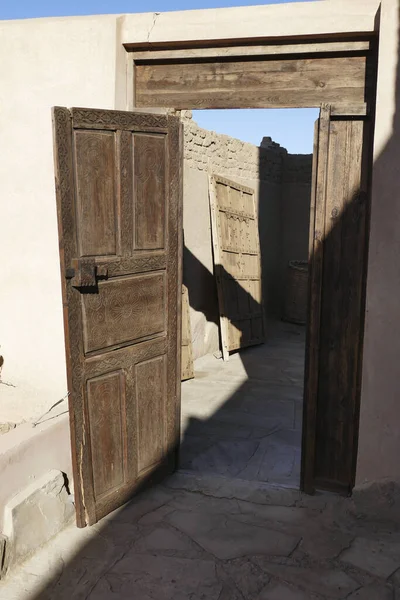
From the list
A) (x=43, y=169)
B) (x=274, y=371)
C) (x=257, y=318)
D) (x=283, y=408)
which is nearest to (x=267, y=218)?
(x=257, y=318)

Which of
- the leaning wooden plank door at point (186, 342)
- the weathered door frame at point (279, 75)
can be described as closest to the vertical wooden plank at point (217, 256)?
the leaning wooden plank door at point (186, 342)

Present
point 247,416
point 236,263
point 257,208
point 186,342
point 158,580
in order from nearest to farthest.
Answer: point 158,580
point 247,416
point 186,342
point 236,263
point 257,208

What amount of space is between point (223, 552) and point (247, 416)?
2268 millimetres

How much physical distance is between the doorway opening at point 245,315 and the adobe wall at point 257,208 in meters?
0.02

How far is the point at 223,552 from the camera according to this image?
322 cm

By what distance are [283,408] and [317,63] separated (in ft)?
11.0

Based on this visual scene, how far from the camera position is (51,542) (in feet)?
10.7

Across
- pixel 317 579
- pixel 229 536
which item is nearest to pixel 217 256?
pixel 229 536

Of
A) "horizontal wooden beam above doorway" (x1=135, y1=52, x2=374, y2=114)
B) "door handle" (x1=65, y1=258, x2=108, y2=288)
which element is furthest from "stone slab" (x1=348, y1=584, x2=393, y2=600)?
"horizontal wooden beam above doorway" (x1=135, y1=52, x2=374, y2=114)

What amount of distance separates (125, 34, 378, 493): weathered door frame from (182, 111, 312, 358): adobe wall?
318 centimetres

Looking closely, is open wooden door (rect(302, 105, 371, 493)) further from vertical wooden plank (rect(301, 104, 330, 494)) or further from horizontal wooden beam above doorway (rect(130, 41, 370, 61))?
horizontal wooden beam above doorway (rect(130, 41, 370, 61))

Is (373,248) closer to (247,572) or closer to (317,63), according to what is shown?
(317,63)

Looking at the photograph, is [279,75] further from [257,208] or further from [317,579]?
[257,208]

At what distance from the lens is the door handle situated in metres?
3.14
